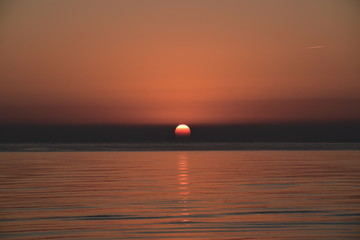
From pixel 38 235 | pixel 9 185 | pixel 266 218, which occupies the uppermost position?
pixel 9 185

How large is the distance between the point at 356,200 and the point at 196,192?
6.32m

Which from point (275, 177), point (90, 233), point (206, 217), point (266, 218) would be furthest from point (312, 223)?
point (275, 177)

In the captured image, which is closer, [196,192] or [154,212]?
[154,212]

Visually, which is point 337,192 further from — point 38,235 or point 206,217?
point 38,235

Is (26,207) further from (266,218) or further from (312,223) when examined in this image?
(312,223)

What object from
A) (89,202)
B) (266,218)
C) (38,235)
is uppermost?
(89,202)

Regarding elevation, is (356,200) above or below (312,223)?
above

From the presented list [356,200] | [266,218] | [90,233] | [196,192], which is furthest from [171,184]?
[90,233]

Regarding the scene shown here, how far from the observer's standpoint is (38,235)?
14.1 m

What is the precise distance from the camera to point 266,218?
16.5 meters

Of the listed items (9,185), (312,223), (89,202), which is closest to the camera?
(312,223)

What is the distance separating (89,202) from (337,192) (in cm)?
1002

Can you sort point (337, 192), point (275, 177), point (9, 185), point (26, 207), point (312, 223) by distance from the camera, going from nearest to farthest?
point (312, 223)
point (26, 207)
point (337, 192)
point (9, 185)
point (275, 177)

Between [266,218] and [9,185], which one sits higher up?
[9,185]
